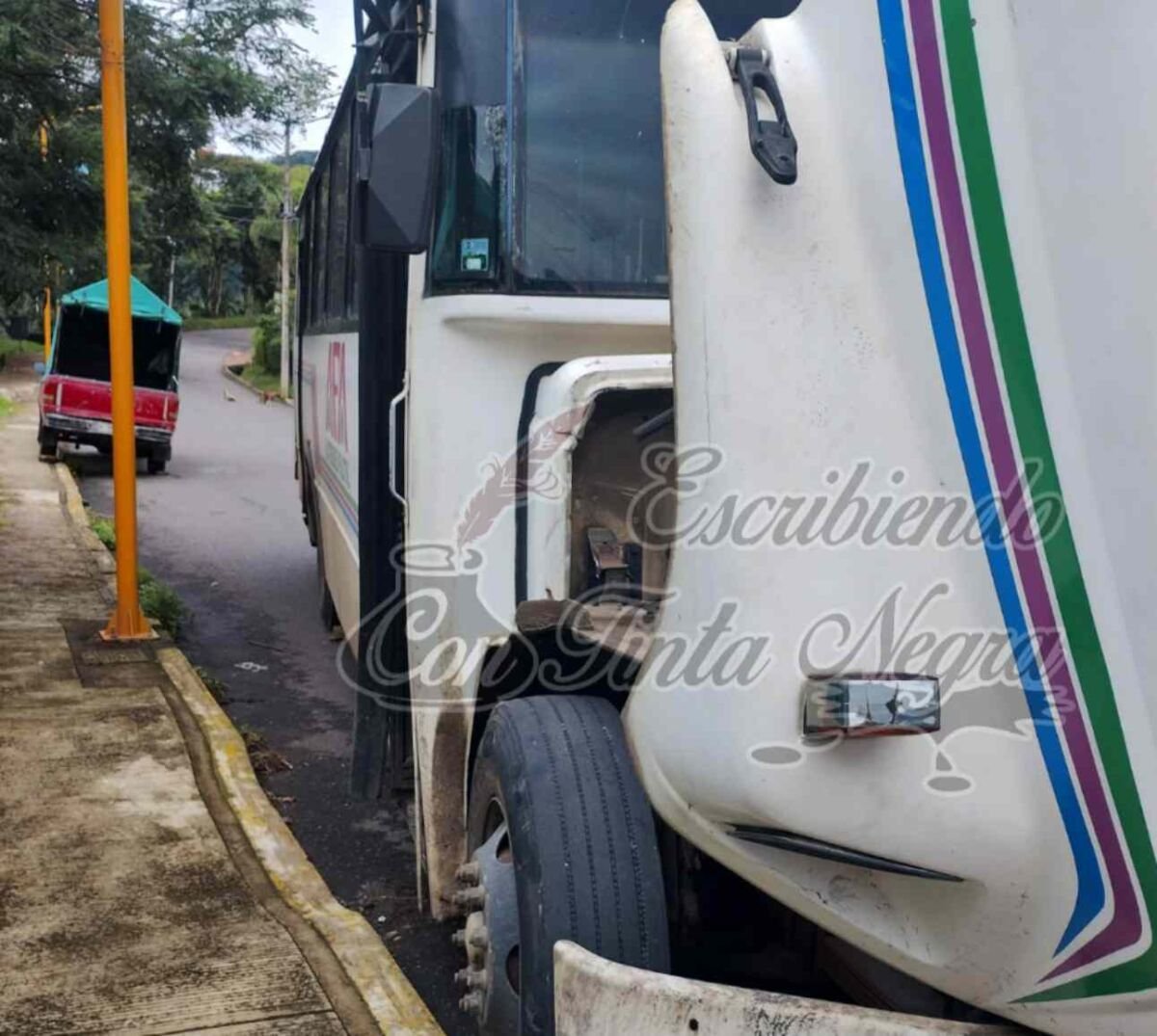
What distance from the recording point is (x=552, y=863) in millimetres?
2398

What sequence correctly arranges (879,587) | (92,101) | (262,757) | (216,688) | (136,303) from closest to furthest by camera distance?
(879,587), (262,757), (216,688), (92,101), (136,303)

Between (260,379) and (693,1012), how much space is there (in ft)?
122

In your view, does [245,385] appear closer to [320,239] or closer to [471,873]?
[320,239]

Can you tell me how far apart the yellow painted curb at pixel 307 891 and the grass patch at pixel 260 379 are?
94.6 ft

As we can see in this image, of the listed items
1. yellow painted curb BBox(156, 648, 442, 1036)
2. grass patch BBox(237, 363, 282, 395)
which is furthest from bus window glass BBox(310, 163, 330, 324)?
grass patch BBox(237, 363, 282, 395)

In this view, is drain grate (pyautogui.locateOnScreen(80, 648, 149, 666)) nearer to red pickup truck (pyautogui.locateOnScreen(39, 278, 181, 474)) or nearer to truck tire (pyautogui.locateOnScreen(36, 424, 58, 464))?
red pickup truck (pyautogui.locateOnScreen(39, 278, 181, 474))

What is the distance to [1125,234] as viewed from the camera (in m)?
1.60

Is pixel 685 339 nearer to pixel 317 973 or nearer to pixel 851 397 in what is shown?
pixel 851 397

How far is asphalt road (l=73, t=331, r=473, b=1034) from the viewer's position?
14.7ft

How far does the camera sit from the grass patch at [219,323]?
5644cm

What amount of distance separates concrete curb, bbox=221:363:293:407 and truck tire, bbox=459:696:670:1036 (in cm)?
2944

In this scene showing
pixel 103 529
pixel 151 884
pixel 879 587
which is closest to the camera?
pixel 879 587

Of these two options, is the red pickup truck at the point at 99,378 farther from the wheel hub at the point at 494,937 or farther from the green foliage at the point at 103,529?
the wheel hub at the point at 494,937

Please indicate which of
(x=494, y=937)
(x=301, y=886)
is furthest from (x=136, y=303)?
(x=494, y=937)
